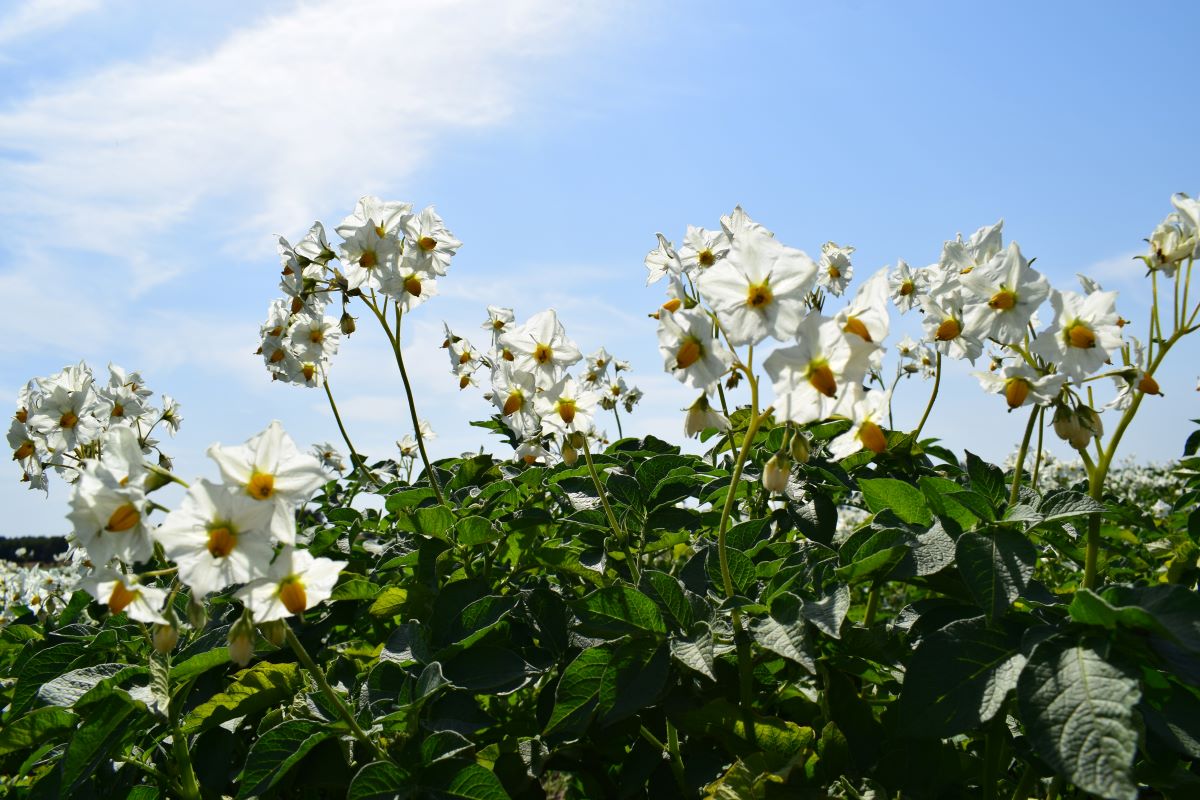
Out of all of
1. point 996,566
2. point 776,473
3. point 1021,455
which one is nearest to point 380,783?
point 776,473

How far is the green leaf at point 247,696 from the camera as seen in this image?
1915 millimetres

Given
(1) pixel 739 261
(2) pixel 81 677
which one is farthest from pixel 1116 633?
(2) pixel 81 677

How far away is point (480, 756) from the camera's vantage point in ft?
6.03

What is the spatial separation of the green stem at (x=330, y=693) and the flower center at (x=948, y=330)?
1523 millimetres

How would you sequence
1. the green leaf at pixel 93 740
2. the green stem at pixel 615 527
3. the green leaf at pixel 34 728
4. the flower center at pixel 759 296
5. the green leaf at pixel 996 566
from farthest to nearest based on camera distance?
the green stem at pixel 615 527
the green leaf at pixel 34 728
the green leaf at pixel 93 740
the flower center at pixel 759 296
the green leaf at pixel 996 566

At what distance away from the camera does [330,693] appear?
58.2 inches

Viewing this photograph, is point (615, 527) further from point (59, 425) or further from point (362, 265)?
point (59, 425)

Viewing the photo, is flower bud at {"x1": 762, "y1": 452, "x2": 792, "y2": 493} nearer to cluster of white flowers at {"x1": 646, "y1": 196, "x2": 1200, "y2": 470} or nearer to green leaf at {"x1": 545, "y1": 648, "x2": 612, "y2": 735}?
cluster of white flowers at {"x1": 646, "y1": 196, "x2": 1200, "y2": 470}

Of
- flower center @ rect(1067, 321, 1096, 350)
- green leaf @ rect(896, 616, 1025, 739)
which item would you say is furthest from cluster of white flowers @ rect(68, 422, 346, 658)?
flower center @ rect(1067, 321, 1096, 350)

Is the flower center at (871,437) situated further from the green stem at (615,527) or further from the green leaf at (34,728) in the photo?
the green leaf at (34,728)

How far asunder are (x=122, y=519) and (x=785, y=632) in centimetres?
109

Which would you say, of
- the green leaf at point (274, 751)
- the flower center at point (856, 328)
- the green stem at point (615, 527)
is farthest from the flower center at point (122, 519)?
the flower center at point (856, 328)

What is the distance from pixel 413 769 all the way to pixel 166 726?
717mm

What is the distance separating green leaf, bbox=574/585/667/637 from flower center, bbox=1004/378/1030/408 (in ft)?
2.70
